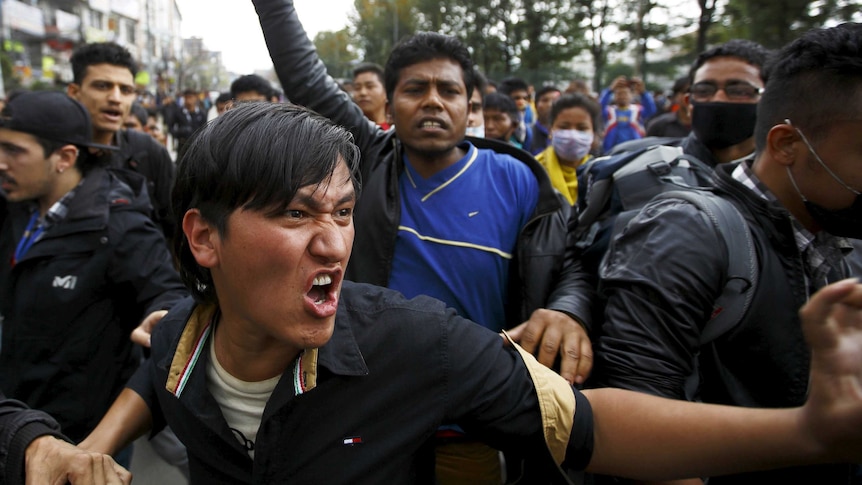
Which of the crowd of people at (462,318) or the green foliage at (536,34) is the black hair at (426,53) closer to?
the crowd of people at (462,318)

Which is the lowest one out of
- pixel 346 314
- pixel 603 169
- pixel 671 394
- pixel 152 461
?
pixel 152 461

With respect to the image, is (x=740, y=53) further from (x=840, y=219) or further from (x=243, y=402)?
(x=243, y=402)

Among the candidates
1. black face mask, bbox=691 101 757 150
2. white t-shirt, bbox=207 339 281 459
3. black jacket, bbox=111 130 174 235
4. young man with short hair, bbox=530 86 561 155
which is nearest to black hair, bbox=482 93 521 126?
young man with short hair, bbox=530 86 561 155

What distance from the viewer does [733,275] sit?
5.05ft

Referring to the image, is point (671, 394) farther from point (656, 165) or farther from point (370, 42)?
point (370, 42)

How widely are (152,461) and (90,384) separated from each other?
1.70 feet

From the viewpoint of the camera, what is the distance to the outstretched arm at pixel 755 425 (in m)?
1.04

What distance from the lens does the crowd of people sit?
1.30m

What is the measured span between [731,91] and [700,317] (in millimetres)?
1790

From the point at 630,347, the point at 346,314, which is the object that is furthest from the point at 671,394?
the point at 346,314

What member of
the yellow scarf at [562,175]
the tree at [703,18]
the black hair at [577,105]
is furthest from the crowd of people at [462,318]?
the tree at [703,18]

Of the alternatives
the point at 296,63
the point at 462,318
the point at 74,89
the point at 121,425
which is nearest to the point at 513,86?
the point at 74,89

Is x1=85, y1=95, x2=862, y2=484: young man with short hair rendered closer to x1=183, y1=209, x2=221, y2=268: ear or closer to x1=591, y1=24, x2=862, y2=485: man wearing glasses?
x1=183, y1=209, x2=221, y2=268: ear

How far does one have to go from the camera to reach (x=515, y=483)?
1.75 m
